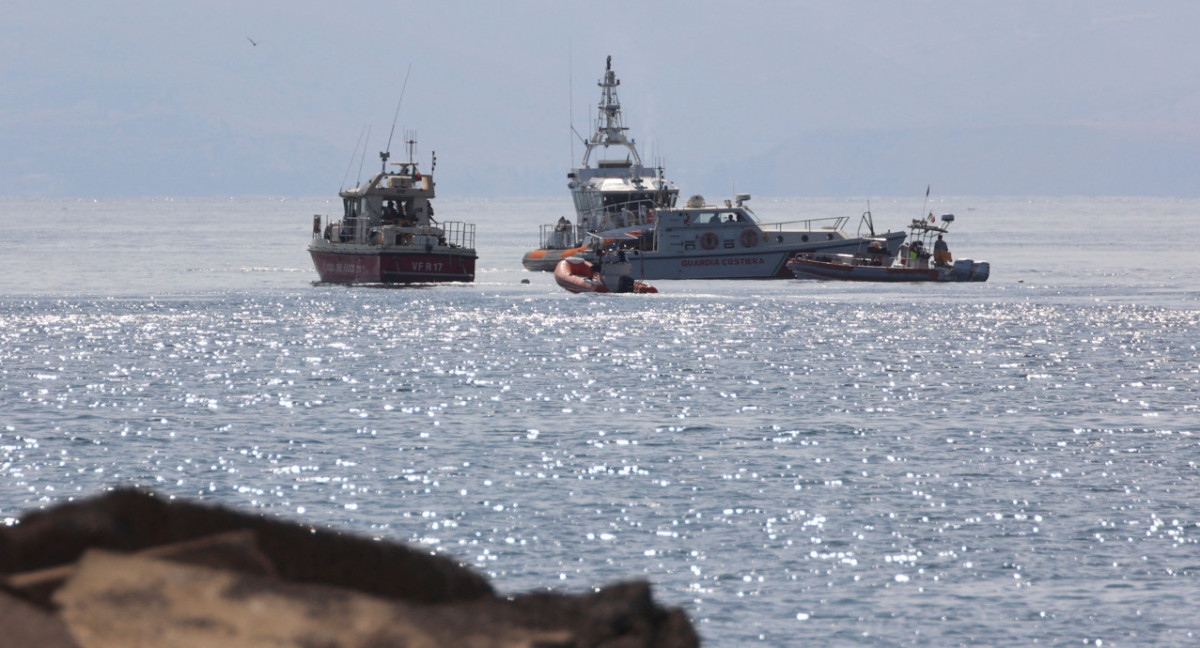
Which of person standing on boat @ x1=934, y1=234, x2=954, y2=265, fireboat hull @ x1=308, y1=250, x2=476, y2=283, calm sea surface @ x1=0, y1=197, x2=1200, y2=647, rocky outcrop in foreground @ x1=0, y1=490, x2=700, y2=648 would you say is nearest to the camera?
rocky outcrop in foreground @ x1=0, y1=490, x2=700, y2=648

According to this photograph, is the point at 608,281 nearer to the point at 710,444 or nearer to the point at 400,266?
the point at 400,266

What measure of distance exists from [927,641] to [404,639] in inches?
389

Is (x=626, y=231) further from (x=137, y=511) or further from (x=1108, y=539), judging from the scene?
(x=137, y=511)

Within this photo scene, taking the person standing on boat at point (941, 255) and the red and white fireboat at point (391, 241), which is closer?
the red and white fireboat at point (391, 241)

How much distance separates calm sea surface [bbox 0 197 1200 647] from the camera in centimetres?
1378

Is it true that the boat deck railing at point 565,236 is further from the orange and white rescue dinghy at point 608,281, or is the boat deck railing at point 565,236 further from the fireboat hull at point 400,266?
the fireboat hull at point 400,266

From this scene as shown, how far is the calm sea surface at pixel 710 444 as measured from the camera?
45.2ft

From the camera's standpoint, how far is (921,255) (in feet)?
234

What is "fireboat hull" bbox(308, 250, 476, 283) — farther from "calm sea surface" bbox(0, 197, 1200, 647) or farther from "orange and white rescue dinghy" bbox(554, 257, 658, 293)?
"calm sea surface" bbox(0, 197, 1200, 647)

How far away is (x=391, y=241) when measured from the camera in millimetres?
63250

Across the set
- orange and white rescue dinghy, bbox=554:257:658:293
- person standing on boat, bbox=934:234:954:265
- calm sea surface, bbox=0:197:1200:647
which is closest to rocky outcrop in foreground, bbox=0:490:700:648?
calm sea surface, bbox=0:197:1200:647

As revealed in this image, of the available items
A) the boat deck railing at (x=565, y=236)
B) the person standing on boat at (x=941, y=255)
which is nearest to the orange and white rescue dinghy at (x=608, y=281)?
the person standing on boat at (x=941, y=255)

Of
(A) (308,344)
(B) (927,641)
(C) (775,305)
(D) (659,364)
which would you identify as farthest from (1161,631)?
(C) (775,305)

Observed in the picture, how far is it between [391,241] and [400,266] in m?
1.28
